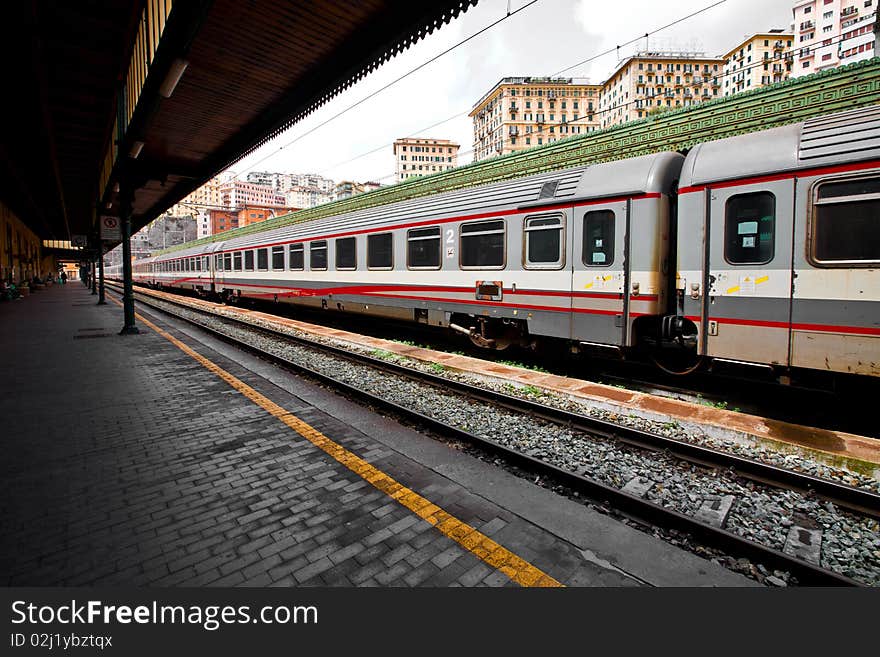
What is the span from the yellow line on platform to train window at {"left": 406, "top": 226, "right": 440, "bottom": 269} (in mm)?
5269

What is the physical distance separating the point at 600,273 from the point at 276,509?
559 centimetres

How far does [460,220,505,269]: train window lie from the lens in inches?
333

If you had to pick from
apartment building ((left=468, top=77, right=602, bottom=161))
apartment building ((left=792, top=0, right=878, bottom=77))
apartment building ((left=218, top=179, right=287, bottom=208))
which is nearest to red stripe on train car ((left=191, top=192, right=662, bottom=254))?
apartment building ((left=468, top=77, right=602, bottom=161))

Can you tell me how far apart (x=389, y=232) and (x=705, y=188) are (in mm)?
7106

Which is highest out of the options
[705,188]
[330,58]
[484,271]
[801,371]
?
[330,58]

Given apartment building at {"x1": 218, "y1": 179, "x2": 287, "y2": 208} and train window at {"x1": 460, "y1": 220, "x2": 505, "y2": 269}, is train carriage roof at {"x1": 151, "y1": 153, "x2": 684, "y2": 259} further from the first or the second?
apartment building at {"x1": 218, "y1": 179, "x2": 287, "y2": 208}

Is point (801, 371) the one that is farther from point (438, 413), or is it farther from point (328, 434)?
point (328, 434)

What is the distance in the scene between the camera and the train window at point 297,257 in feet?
49.7

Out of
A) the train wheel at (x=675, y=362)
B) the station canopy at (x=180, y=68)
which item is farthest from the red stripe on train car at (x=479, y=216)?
the station canopy at (x=180, y=68)

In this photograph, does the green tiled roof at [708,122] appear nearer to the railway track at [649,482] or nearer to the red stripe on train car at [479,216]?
the red stripe on train car at [479,216]

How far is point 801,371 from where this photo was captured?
18.2ft

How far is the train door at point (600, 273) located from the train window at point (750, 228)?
129 cm

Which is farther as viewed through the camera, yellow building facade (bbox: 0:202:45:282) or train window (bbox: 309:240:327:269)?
yellow building facade (bbox: 0:202:45:282)

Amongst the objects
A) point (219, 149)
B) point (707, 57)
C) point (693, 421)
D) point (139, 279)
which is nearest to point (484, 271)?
point (693, 421)
